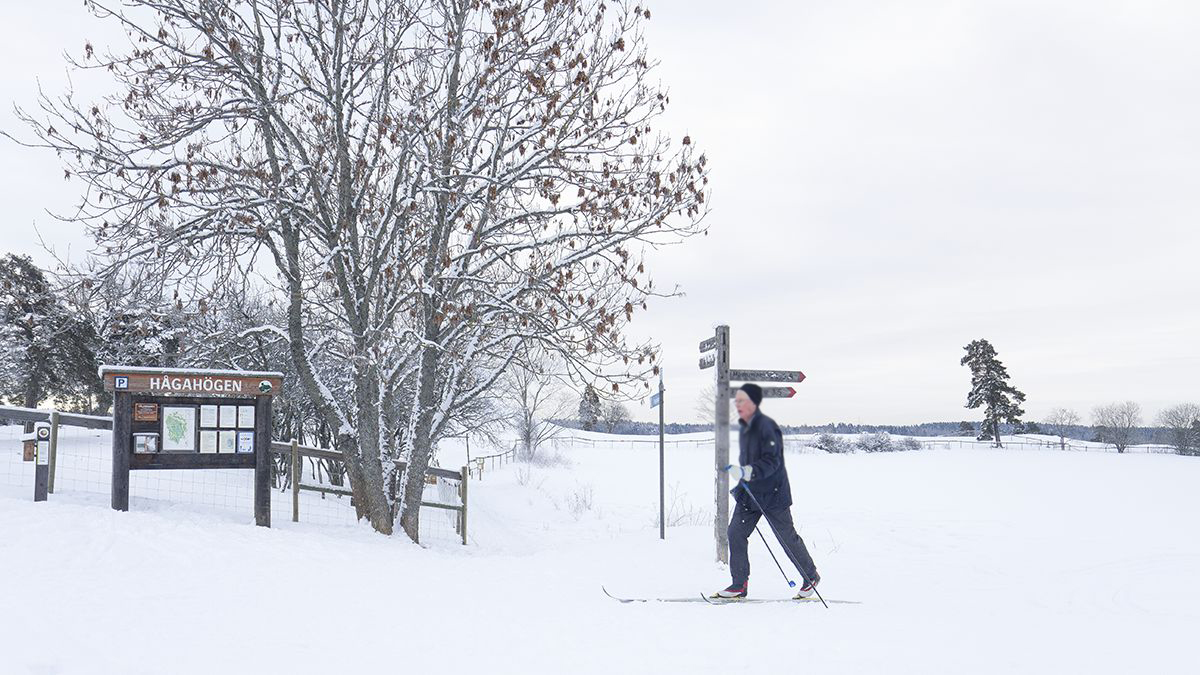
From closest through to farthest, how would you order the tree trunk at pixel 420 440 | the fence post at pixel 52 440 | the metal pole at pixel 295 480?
the fence post at pixel 52 440
the metal pole at pixel 295 480
the tree trunk at pixel 420 440

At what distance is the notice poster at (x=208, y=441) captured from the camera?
10.4 meters

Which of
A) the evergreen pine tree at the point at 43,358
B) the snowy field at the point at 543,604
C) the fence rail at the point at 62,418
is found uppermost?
the evergreen pine tree at the point at 43,358

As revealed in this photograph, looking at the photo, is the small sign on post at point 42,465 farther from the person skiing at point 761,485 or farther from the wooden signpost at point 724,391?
the person skiing at point 761,485

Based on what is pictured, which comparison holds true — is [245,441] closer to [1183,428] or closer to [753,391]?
[753,391]

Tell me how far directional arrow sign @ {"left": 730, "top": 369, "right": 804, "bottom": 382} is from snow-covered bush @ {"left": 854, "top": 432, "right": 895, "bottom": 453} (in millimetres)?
48354

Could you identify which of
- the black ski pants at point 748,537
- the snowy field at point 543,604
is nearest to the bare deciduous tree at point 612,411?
the snowy field at point 543,604

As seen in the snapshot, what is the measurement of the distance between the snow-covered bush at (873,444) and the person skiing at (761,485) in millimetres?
49766

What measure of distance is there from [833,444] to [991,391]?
596 inches

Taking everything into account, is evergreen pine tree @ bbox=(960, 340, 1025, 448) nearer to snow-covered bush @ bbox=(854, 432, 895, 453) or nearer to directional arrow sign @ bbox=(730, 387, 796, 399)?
snow-covered bush @ bbox=(854, 432, 895, 453)

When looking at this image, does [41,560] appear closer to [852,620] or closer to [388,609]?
[388,609]

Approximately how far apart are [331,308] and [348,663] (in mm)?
8326

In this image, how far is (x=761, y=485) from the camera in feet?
22.5

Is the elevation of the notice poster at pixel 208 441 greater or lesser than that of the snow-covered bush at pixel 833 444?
greater

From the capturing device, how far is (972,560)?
33.1 feet
